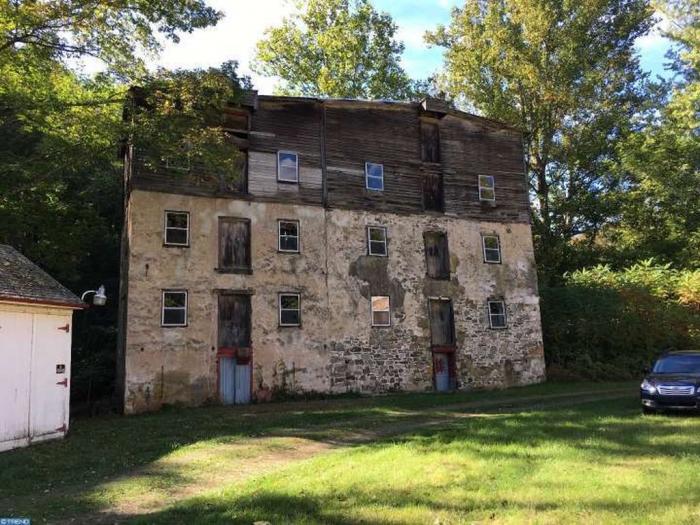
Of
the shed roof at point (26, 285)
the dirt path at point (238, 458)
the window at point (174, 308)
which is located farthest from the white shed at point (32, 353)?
the window at point (174, 308)

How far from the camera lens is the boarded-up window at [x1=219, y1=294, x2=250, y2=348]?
21.9 metres

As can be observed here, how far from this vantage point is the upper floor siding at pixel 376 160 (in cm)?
2361

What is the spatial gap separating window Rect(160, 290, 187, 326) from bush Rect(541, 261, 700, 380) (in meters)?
17.5

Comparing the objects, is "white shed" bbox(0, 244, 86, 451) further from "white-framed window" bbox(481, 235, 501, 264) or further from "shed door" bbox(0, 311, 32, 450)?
"white-framed window" bbox(481, 235, 501, 264)

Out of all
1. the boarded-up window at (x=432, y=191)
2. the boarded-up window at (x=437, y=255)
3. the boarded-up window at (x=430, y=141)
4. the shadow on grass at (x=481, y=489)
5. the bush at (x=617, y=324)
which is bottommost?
the shadow on grass at (x=481, y=489)

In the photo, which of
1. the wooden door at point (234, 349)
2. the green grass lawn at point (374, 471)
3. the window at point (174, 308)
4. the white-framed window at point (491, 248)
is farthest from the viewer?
the white-framed window at point (491, 248)

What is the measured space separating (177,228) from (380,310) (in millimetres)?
8920

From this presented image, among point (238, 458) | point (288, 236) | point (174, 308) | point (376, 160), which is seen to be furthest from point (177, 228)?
point (238, 458)

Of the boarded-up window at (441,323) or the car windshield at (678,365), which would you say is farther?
the boarded-up window at (441,323)

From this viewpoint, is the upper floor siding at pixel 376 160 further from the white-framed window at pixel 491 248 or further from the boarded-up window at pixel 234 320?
the boarded-up window at pixel 234 320

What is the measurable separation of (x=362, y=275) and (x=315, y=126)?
6.82 metres

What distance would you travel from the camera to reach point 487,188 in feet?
92.8

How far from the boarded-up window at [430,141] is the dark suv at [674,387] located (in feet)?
49.6

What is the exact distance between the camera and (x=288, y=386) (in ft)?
73.3
